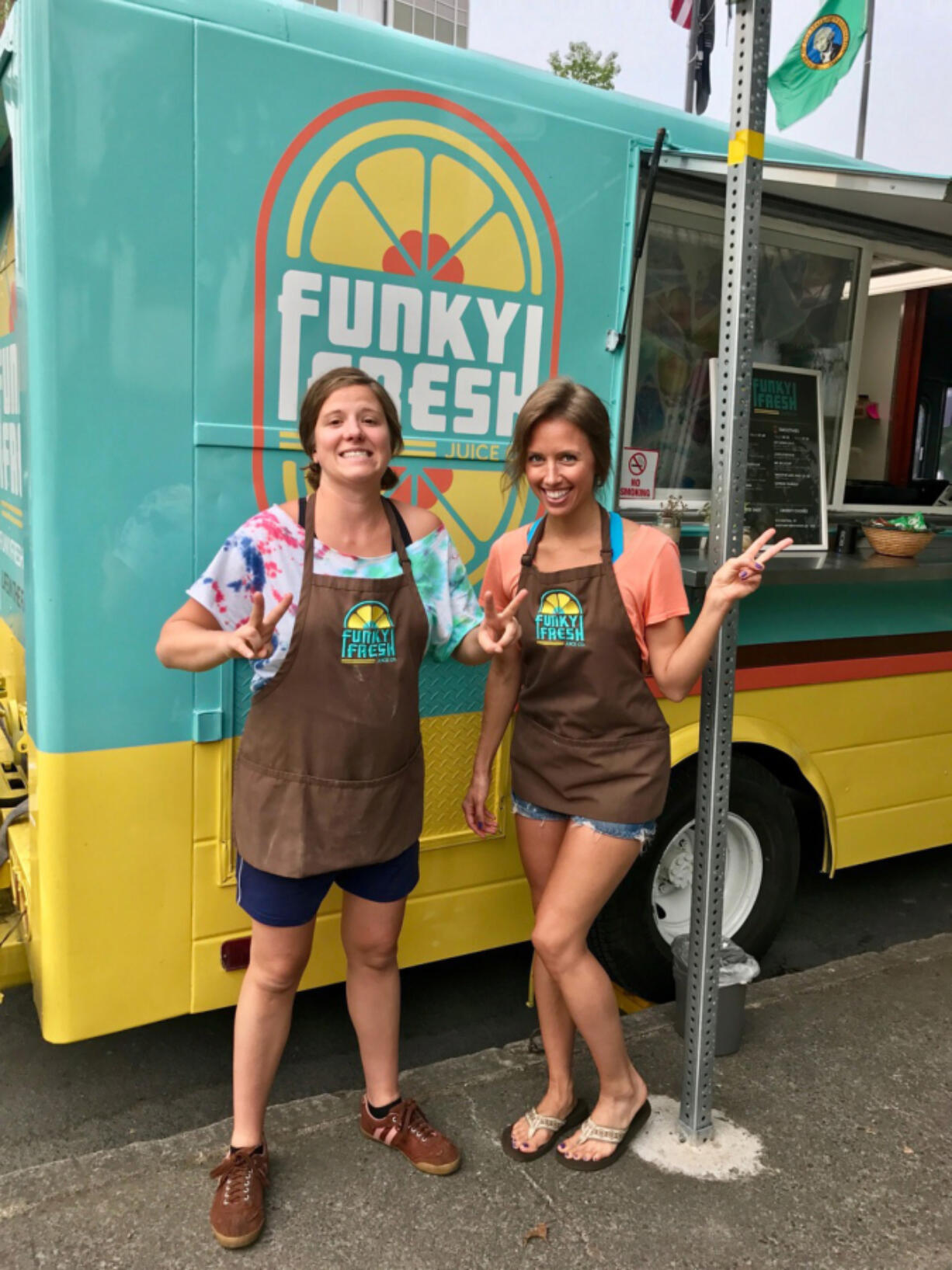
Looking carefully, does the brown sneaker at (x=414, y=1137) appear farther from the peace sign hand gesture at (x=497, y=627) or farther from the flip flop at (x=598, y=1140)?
the peace sign hand gesture at (x=497, y=627)

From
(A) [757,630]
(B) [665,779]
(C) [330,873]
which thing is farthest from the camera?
(A) [757,630]

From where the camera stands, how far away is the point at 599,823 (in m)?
2.36

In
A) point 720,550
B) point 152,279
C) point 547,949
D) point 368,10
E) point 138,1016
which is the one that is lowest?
point 138,1016

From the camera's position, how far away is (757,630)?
11.2 ft

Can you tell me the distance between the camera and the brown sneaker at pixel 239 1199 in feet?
7.19

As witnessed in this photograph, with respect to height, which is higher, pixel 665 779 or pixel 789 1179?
pixel 665 779

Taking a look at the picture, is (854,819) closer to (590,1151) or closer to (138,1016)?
(590,1151)

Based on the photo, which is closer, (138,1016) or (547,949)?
(547,949)

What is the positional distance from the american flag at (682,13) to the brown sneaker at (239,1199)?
8.79 metres

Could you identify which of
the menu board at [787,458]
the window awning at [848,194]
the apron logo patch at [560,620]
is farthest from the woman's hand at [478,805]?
the window awning at [848,194]

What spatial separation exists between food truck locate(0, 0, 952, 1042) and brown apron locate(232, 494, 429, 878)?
0.45 metres

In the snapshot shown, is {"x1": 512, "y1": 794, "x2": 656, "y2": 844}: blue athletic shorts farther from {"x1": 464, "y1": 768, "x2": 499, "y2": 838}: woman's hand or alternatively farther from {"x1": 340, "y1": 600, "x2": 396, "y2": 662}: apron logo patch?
{"x1": 340, "y1": 600, "x2": 396, "y2": 662}: apron logo patch

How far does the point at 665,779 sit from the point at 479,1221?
107 cm

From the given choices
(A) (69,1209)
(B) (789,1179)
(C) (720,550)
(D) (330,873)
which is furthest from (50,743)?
(B) (789,1179)
